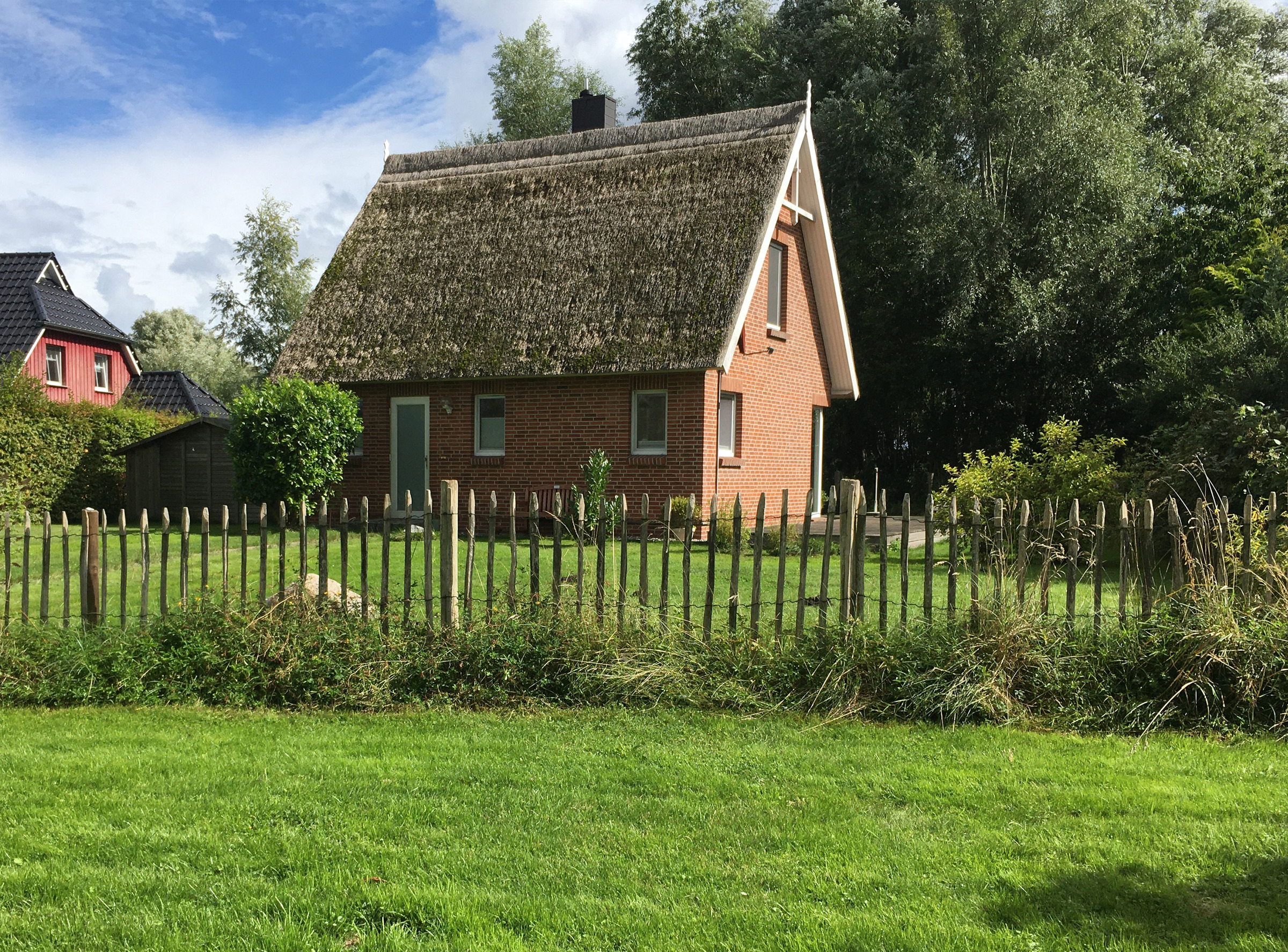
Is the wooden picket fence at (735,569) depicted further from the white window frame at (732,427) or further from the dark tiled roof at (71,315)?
the dark tiled roof at (71,315)

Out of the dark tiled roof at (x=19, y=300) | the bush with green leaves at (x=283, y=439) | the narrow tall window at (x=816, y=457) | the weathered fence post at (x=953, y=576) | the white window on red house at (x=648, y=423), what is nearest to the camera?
the weathered fence post at (x=953, y=576)

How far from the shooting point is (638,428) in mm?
17578

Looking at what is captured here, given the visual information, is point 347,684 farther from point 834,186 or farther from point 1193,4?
point 1193,4

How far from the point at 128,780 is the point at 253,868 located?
139 cm

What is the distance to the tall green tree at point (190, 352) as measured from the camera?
2042 inches

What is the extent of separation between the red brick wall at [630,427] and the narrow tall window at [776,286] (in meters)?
0.14

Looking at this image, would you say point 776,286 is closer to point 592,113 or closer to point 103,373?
point 592,113

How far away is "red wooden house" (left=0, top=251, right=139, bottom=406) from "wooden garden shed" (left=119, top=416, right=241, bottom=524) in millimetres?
9963

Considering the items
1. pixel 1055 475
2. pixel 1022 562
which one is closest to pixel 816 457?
pixel 1055 475

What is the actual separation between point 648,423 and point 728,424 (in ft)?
5.26

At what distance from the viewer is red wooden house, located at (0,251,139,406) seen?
96.9ft

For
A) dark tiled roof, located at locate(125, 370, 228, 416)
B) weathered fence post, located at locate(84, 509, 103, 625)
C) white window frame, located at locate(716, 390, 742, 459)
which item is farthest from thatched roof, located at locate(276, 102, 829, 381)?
dark tiled roof, located at locate(125, 370, 228, 416)

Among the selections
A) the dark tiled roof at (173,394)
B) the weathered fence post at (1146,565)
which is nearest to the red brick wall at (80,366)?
the dark tiled roof at (173,394)

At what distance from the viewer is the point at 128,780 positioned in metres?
4.84
